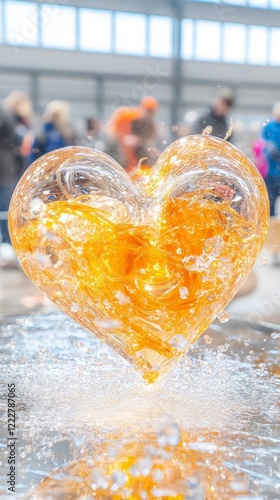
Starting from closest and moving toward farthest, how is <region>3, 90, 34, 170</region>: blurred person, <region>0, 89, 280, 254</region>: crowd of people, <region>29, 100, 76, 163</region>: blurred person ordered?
<region>0, 89, 280, 254</region>: crowd of people, <region>29, 100, 76, 163</region>: blurred person, <region>3, 90, 34, 170</region>: blurred person

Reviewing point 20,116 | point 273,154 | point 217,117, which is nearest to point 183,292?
point 273,154

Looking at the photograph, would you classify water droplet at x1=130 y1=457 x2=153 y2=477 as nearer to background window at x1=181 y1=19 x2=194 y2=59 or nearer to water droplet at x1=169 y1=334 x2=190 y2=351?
water droplet at x1=169 y1=334 x2=190 y2=351

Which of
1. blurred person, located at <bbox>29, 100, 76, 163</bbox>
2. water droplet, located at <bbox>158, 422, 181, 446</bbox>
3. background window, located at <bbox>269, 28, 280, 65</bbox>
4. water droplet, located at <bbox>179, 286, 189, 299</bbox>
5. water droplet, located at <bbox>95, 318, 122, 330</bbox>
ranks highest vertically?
background window, located at <bbox>269, 28, 280, 65</bbox>

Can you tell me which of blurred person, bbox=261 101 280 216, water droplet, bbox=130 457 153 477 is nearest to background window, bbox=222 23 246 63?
blurred person, bbox=261 101 280 216

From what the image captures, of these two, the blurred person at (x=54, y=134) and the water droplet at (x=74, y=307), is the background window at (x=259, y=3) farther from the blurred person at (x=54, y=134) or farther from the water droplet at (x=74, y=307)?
the water droplet at (x=74, y=307)

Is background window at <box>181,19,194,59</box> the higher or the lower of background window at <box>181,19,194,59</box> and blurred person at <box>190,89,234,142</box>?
the higher

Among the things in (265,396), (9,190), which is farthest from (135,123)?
(265,396)

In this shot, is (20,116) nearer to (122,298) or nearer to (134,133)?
(134,133)
